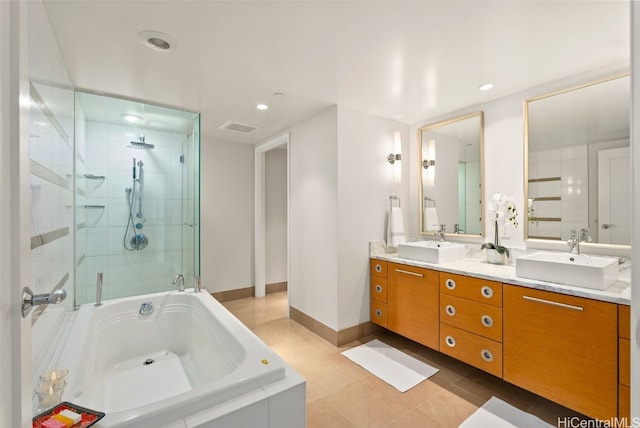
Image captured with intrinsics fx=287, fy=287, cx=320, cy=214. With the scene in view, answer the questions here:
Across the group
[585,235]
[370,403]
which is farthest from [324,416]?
[585,235]

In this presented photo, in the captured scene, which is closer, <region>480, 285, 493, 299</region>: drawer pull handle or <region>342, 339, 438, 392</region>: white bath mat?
<region>480, 285, 493, 299</region>: drawer pull handle

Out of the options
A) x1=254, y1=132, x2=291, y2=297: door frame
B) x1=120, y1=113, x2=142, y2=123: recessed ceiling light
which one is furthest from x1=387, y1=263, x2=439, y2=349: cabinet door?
x1=120, y1=113, x2=142, y2=123: recessed ceiling light

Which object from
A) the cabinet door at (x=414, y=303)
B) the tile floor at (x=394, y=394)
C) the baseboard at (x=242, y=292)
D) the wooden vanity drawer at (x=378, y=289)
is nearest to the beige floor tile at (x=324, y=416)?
the tile floor at (x=394, y=394)

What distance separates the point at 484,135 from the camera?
2.62 meters

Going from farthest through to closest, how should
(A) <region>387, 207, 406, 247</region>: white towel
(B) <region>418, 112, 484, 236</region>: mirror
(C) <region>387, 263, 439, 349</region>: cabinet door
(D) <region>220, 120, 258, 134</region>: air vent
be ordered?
(D) <region>220, 120, 258, 134</region>: air vent, (A) <region>387, 207, 406, 247</region>: white towel, (B) <region>418, 112, 484, 236</region>: mirror, (C) <region>387, 263, 439, 349</region>: cabinet door

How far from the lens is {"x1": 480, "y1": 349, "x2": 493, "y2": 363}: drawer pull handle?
1.97 m

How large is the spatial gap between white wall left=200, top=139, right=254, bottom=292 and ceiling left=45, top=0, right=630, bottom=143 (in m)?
1.34

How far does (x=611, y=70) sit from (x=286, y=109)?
8.08 ft

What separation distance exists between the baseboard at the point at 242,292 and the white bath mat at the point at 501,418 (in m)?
3.10

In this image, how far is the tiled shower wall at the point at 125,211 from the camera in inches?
94.0

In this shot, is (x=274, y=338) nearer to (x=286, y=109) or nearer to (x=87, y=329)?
(x=87, y=329)

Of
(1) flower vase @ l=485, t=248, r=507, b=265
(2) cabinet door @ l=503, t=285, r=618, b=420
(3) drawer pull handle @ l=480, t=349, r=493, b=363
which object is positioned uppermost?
(1) flower vase @ l=485, t=248, r=507, b=265

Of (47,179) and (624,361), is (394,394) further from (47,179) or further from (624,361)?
(47,179)

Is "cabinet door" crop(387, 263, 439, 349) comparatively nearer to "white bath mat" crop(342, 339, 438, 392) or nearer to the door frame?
"white bath mat" crop(342, 339, 438, 392)
